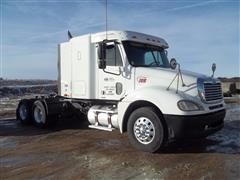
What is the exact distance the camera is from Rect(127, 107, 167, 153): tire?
8000 mm

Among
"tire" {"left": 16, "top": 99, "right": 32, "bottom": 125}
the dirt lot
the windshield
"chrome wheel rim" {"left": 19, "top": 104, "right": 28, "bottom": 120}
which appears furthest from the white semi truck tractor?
"chrome wheel rim" {"left": 19, "top": 104, "right": 28, "bottom": 120}

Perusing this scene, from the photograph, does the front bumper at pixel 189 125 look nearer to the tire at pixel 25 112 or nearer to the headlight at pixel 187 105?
the headlight at pixel 187 105

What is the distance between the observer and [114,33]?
9758mm

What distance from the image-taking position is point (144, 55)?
980 centimetres

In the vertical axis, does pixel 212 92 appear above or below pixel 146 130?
above

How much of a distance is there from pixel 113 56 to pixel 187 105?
2.77m

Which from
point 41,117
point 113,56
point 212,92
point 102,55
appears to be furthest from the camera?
point 41,117

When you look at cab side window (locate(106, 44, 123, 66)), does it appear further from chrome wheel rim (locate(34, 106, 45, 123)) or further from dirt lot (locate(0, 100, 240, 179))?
chrome wheel rim (locate(34, 106, 45, 123))

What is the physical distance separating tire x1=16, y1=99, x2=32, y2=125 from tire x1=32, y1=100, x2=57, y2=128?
30cm

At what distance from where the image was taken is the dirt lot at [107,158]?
648cm

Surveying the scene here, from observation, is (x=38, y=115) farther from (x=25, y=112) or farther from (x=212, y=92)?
(x=212, y=92)

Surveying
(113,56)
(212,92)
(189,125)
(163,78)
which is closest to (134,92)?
(163,78)

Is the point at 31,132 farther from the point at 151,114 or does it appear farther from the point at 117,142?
the point at 151,114

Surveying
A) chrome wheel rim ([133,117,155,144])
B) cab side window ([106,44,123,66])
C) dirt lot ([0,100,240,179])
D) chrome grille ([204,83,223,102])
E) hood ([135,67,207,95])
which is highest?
cab side window ([106,44,123,66])
